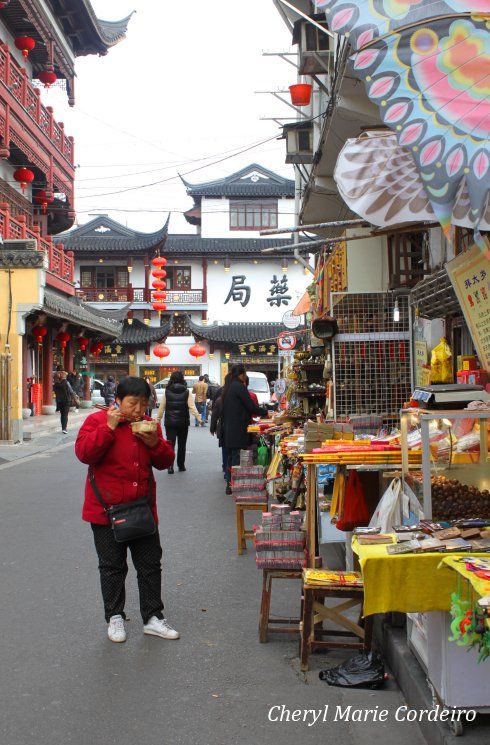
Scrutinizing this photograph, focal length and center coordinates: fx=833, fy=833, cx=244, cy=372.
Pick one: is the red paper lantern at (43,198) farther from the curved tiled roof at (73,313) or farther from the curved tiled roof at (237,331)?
the curved tiled roof at (237,331)

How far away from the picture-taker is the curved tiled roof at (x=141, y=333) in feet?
156

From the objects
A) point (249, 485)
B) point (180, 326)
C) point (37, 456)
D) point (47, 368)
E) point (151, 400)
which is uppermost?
point (180, 326)

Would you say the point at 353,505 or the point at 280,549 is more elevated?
the point at 353,505

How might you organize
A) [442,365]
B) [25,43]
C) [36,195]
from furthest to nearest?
[36,195] → [25,43] → [442,365]

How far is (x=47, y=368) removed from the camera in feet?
96.4

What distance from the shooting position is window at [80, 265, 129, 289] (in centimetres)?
5044

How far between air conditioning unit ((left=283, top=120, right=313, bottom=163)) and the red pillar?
14587 millimetres

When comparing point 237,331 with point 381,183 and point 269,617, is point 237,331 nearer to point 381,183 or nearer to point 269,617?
point 269,617

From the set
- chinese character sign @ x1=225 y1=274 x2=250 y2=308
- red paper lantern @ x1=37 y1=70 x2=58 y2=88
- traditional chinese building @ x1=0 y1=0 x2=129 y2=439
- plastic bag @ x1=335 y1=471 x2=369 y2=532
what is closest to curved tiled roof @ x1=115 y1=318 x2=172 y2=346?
chinese character sign @ x1=225 y1=274 x2=250 y2=308

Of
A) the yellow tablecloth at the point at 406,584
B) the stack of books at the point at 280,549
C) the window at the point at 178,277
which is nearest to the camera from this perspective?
the yellow tablecloth at the point at 406,584

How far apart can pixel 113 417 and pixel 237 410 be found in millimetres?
6704

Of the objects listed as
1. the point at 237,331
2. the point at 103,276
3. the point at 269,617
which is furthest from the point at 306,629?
the point at 103,276

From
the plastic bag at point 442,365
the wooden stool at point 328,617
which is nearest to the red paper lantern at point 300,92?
the plastic bag at point 442,365

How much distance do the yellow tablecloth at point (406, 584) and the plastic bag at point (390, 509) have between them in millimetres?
1454
